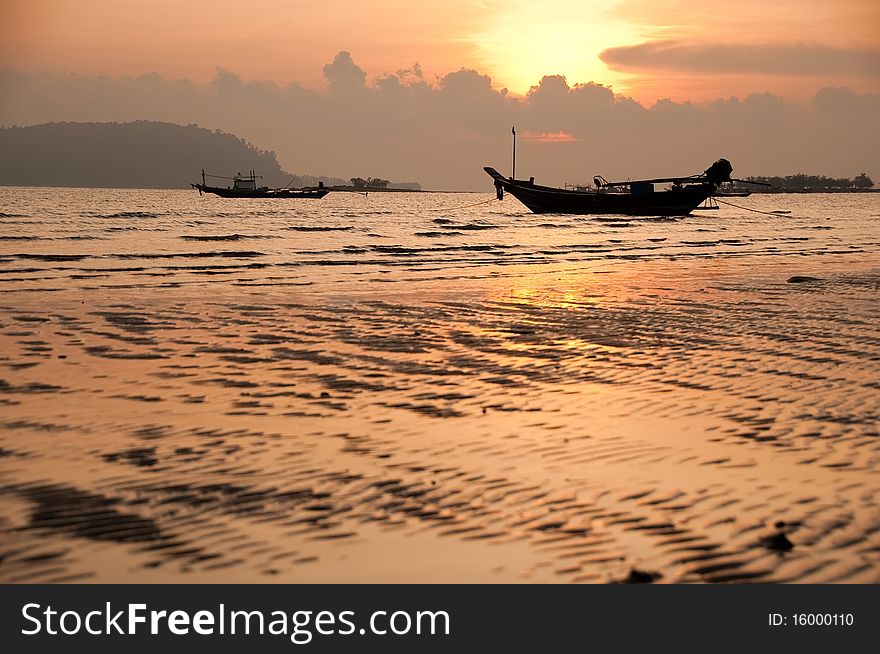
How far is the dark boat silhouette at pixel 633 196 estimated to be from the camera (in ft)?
225

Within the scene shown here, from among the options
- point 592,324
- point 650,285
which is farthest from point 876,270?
point 592,324

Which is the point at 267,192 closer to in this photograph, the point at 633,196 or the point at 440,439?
the point at 633,196

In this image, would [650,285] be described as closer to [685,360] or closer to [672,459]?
[685,360]

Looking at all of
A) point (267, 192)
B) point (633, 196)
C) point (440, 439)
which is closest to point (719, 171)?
point (633, 196)

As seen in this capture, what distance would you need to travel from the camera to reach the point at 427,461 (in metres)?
6.84

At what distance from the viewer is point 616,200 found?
232ft

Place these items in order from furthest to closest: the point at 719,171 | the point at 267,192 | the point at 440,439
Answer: the point at 267,192 < the point at 719,171 < the point at 440,439

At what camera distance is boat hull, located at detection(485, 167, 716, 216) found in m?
69.9

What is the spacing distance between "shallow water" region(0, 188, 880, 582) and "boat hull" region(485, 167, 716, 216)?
53.0 m

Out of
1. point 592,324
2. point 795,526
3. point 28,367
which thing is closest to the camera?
point 795,526

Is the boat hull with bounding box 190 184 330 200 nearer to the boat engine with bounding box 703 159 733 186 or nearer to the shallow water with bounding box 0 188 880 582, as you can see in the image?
the boat engine with bounding box 703 159 733 186

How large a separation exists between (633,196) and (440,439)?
212 feet

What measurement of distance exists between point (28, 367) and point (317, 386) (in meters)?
3.68

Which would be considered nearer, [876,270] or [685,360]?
[685,360]
